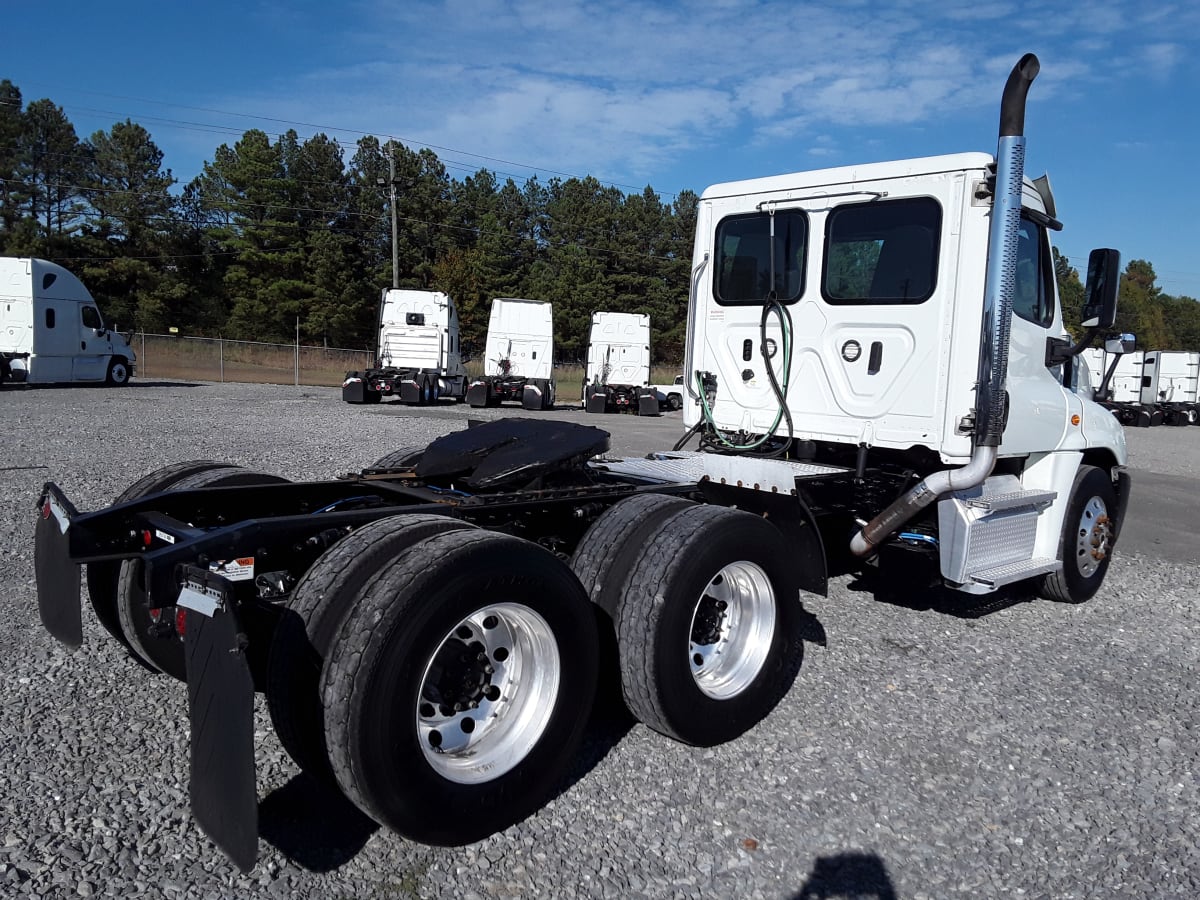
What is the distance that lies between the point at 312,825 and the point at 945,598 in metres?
4.77

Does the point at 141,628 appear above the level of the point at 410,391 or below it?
below

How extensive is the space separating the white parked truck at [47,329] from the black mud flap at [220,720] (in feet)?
90.4

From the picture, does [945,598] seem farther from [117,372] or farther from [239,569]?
[117,372]

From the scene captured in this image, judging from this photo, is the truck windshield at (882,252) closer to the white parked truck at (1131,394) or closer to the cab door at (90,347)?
the cab door at (90,347)

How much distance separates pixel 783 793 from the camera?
3.42m

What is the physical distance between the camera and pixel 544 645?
3174 mm

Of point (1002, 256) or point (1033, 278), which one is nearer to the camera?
point (1002, 256)

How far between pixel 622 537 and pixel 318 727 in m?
1.50

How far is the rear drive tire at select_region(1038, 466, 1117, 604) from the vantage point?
603cm

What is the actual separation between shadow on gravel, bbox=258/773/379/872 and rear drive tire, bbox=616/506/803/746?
3.77ft

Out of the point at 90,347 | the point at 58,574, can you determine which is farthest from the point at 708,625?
the point at 90,347

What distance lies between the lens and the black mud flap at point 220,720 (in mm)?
2350

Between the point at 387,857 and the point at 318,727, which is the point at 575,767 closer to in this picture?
the point at 387,857

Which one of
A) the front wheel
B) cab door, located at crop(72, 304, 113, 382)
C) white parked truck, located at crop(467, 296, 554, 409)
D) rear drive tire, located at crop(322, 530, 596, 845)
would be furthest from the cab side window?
the front wheel
